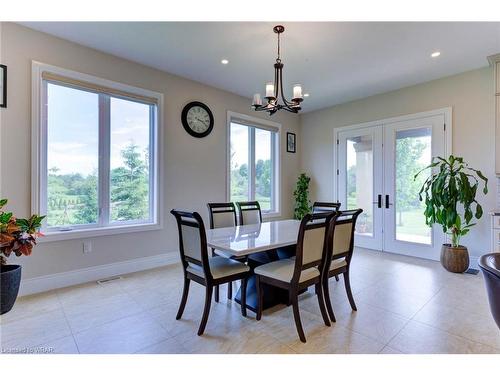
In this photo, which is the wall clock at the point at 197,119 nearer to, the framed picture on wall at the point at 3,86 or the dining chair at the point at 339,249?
the framed picture on wall at the point at 3,86

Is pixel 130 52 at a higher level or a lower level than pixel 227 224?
higher

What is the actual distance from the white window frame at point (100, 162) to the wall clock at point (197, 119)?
0.41 metres

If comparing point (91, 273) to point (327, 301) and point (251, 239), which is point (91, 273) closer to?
point (251, 239)

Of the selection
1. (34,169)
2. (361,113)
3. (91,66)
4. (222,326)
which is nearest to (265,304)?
(222,326)

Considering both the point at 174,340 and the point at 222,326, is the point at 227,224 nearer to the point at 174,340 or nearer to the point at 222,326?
the point at 222,326

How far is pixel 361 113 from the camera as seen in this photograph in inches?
194

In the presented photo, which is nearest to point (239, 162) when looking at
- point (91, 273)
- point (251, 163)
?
point (251, 163)

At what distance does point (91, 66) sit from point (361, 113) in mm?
4447

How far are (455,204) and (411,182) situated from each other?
845mm

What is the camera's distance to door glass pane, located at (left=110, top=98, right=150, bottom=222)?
11.2ft

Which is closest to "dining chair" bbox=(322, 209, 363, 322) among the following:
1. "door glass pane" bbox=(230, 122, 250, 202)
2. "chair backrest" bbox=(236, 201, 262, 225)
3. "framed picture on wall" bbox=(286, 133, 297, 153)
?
"chair backrest" bbox=(236, 201, 262, 225)

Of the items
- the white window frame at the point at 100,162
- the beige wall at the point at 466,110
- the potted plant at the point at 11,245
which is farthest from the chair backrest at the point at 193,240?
the beige wall at the point at 466,110

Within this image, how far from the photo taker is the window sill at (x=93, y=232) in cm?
285

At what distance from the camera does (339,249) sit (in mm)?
2377
